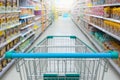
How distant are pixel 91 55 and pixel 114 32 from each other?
3.07 m

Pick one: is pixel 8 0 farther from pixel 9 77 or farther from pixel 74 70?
pixel 74 70

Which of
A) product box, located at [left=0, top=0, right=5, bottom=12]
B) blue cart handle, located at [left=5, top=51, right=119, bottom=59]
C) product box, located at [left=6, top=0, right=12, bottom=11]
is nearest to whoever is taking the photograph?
blue cart handle, located at [left=5, top=51, right=119, bottom=59]

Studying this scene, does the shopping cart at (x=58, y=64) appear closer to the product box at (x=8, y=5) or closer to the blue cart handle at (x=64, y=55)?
the blue cart handle at (x=64, y=55)

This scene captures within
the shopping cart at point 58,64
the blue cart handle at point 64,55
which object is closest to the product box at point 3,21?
the shopping cart at point 58,64

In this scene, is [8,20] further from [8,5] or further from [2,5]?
[2,5]

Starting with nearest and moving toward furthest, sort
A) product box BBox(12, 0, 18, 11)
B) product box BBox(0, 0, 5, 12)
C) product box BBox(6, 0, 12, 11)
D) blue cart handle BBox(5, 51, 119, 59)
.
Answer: blue cart handle BBox(5, 51, 119, 59) < product box BBox(0, 0, 5, 12) < product box BBox(6, 0, 12, 11) < product box BBox(12, 0, 18, 11)

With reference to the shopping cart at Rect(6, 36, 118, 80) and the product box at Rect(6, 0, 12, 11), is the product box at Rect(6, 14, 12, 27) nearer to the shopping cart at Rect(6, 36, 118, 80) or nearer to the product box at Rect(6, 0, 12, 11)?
the product box at Rect(6, 0, 12, 11)

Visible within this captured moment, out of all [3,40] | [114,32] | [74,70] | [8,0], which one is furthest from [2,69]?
[114,32]

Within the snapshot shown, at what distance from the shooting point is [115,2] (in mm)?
4770

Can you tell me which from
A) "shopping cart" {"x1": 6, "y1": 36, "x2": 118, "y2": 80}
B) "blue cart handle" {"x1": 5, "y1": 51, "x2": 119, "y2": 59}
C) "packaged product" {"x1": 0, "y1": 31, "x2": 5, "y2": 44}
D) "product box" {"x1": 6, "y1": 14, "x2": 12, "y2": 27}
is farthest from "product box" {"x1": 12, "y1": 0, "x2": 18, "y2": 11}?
"blue cart handle" {"x1": 5, "y1": 51, "x2": 119, "y2": 59}

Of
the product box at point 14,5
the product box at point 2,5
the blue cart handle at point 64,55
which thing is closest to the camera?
the blue cart handle at point 64,55

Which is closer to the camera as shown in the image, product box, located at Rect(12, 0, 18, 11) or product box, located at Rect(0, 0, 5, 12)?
product box, located at Rect(0, 0, 5, 12)

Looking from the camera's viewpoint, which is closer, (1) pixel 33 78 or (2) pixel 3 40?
(1) pixel 33 78

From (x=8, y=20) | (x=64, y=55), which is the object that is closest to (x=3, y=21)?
(x=8, y=20)
